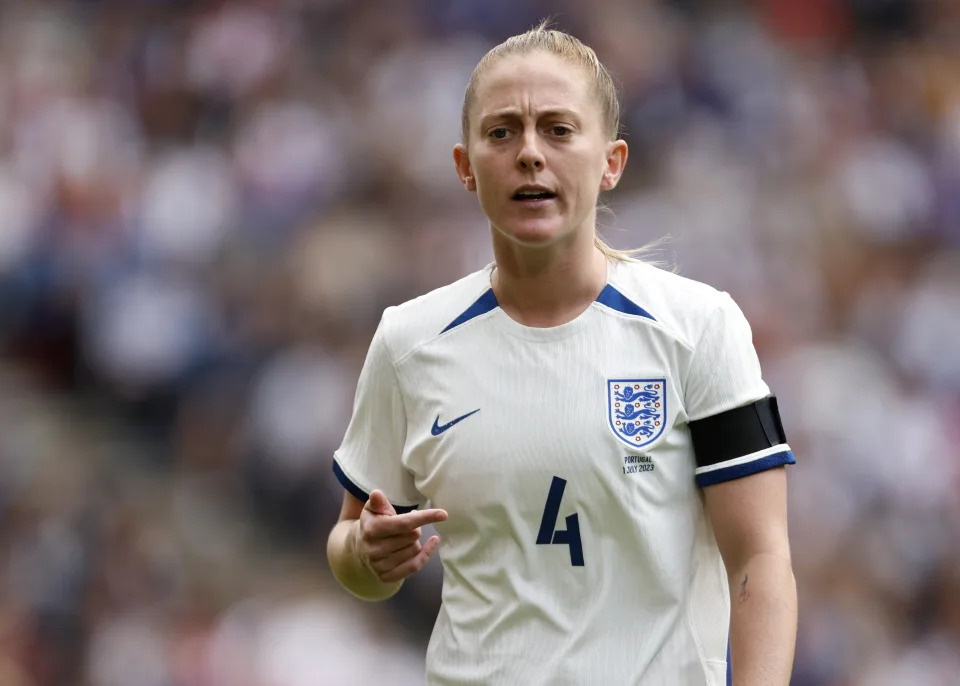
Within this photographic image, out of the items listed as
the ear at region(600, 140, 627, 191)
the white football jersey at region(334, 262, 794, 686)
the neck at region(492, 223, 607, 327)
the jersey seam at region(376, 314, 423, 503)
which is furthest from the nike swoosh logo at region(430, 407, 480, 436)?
the ear at region(600, 140, 627, 191)

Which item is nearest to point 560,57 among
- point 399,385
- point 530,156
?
point 530,156

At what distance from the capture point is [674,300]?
2926 mm

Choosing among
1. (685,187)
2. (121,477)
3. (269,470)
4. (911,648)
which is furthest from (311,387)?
(911,648)

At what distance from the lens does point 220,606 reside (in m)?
6.37

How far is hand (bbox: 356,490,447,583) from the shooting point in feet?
8.89

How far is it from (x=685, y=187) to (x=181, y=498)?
134 inches

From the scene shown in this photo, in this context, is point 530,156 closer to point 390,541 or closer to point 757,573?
point 390,541

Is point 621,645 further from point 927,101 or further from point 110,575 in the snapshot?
point 927,101

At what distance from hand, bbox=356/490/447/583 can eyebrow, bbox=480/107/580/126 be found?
832 millimetres

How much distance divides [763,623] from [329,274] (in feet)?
15.9

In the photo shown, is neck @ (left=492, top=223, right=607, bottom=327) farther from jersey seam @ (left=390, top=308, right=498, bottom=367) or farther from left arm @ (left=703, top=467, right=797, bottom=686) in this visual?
left arm @ (left=703, top=467, right=797, bottom=686)

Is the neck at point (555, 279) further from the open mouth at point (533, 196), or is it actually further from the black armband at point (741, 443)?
the black armband at point (741, 443)

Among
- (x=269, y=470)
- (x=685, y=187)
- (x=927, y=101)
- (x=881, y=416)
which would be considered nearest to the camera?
(x=269, y=470)

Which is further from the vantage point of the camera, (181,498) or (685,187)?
(685,187)
